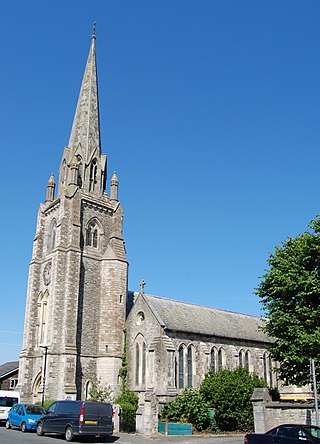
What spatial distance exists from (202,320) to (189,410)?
13066mm

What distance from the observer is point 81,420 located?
21.8 meters

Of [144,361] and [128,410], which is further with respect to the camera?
[144,361]

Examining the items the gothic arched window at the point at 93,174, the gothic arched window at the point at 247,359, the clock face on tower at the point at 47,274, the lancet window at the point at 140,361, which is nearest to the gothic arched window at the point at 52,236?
the clock face on tower at the point at 47,274

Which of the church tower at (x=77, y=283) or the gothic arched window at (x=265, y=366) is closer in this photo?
the church tower at (x=77, y=283)

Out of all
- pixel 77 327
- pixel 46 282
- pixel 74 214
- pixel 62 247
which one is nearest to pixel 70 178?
pixel 74 214

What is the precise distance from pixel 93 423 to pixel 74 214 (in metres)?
23.4

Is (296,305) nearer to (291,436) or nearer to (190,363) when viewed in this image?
(291,436)

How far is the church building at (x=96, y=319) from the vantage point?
1485 inches

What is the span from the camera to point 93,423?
2203 cm

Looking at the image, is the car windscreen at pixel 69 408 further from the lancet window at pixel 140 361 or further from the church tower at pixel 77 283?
the lancet window at pixel 140 361

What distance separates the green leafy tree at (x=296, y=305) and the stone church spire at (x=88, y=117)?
25.5 meters

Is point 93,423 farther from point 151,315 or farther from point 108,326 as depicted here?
point 108,326

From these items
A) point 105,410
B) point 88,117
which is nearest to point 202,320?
point 105,410

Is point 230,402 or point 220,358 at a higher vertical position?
point 220,358
